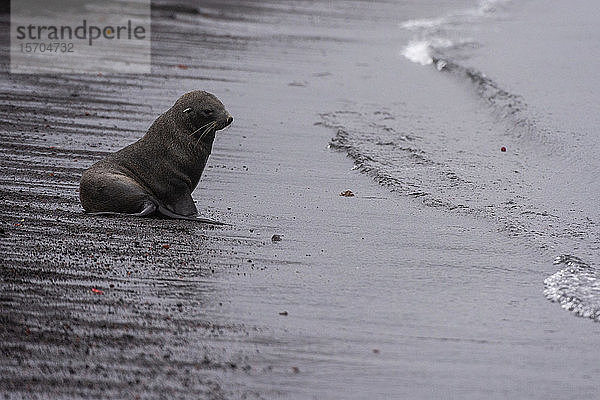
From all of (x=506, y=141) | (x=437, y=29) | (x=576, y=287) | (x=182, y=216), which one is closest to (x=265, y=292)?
(x=182, y=216)

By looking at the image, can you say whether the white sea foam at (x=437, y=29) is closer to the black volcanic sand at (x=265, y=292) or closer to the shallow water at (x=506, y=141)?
the shallow water at (x=506, y=141)

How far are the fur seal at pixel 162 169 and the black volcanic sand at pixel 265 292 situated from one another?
151mm

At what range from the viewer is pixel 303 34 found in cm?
1823

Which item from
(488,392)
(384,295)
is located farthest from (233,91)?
(488,392)

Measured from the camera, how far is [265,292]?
216 inches

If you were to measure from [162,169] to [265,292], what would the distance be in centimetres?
197

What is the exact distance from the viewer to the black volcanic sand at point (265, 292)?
4469mm

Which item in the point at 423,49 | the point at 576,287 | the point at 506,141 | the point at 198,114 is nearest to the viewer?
the point at 576,287

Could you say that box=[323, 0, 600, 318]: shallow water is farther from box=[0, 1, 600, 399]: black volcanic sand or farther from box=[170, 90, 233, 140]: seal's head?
box=[170, 90, 233, 140]: seal's head

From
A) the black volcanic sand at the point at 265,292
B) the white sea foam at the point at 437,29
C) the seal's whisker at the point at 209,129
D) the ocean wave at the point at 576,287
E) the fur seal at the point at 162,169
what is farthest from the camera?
the white sea foam at the point at 437,29

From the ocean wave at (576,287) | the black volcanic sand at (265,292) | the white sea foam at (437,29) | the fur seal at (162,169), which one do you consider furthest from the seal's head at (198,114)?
the white sea foam at (437,29)

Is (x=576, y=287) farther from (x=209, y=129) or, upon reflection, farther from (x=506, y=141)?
(x=506, y=141)

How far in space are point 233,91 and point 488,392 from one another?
8.14 meters

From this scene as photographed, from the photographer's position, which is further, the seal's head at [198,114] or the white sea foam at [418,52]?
the white sea foam at [418,52]
